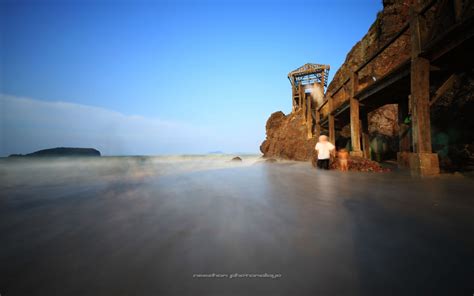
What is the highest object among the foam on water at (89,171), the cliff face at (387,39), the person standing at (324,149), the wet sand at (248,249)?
→ the cliff face at (387,39)

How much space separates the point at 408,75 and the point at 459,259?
607cm

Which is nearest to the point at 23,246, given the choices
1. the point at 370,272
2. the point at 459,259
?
the point at 370,272

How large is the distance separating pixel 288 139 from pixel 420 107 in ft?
38.1

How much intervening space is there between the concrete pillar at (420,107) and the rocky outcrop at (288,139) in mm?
7736

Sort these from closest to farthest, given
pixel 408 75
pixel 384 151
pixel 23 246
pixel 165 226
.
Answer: pixel 23 246 < pixel 165 226 < pixel 408 75 < pixel 384 151

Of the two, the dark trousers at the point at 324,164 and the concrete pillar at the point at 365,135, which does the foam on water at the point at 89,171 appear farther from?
the concrete pillar at the point at 365,135

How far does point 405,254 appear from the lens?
111 centimetres

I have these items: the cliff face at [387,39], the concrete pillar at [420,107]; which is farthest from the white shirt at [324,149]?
the cliff face at [387,39]

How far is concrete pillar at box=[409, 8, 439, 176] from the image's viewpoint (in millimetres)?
4340

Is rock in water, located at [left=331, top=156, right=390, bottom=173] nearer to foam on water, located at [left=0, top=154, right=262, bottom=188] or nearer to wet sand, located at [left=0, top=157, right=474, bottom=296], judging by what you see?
wet sand, located at [left=0, top=157, right=474, bottom=296]

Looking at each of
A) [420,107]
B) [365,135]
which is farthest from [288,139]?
[420,107]

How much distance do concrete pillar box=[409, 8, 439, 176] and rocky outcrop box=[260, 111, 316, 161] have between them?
774cm

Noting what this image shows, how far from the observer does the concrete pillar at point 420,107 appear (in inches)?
171

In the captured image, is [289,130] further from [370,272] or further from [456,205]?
[370,272]
